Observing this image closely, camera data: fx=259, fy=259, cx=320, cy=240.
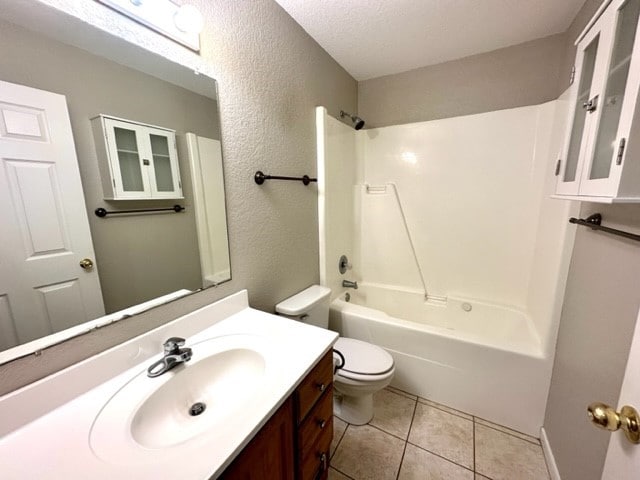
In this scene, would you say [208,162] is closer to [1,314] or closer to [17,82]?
[17,82]

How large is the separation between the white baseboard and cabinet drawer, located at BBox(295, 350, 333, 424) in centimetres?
119

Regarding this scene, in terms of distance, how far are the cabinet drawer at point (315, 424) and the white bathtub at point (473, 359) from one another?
0.82m

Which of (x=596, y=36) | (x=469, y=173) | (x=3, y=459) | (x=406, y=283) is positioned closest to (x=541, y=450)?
(x=406, y=283)

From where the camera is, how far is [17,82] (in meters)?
0.63

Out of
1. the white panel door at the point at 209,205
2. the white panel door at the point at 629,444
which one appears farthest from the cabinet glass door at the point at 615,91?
the white panel door at the point at 209,205

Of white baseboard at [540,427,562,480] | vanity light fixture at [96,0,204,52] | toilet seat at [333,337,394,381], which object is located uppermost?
vanity light fixture at [96,0,204,52]

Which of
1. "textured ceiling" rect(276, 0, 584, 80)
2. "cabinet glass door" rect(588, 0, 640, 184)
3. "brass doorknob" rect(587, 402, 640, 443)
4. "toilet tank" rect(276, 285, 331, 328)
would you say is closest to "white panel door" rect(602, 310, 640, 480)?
"brass doorknob" rect(587, 402, 640, 443)

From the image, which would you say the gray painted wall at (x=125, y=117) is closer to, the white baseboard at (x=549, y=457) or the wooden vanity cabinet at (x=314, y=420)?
the wooden vanity cabinet at (x=314, y=420)

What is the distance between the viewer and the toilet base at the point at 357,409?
156 centimetres

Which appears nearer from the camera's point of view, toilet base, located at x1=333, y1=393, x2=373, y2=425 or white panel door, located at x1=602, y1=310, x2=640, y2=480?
white panel door, located at x1=602, y1=310, x2=640, y2=480

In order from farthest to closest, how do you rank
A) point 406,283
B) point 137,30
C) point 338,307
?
point 406,283
point 338,307
point 137,30

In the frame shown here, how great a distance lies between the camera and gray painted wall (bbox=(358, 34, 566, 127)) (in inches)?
68.7

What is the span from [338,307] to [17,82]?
5.90ft

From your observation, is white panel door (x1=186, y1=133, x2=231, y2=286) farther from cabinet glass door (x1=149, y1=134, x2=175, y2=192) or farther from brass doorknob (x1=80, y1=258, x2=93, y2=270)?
brass doorknob (x1=80, y1=258, x2=93, y2=270)
